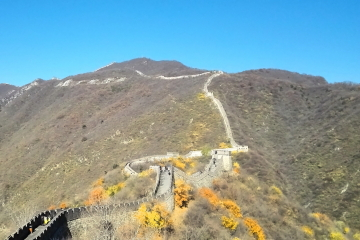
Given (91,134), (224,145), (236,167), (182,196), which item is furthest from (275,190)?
(91,134)

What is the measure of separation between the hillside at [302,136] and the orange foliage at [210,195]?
15.9 metres

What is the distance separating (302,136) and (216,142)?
2898 cm

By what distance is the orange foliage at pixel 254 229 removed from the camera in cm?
3144

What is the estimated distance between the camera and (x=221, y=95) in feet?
294

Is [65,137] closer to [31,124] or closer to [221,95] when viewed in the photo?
[31,124]

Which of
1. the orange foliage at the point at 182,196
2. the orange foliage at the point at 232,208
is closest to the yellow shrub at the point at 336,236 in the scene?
the orange foliage at the point at 232,208

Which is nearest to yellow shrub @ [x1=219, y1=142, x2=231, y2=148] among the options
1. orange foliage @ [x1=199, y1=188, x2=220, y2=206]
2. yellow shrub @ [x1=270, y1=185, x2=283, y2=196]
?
yellow shrub @ [x1=270, y1=185, x2=283, y2=196]

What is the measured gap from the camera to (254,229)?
3172 cm

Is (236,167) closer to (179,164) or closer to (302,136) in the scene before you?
(179,164)

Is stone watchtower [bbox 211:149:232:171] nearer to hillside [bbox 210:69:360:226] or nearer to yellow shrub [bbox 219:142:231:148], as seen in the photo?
hillside [bbox 210:69:360:226]

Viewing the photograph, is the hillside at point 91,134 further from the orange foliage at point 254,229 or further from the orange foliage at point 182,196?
the orange foliage at point 254,229

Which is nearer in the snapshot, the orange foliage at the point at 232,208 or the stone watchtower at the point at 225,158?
the orange foliage at the point at 232,208

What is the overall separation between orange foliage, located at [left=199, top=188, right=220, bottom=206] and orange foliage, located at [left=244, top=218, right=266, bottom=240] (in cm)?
316

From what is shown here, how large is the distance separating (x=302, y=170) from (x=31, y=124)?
89.1 m
